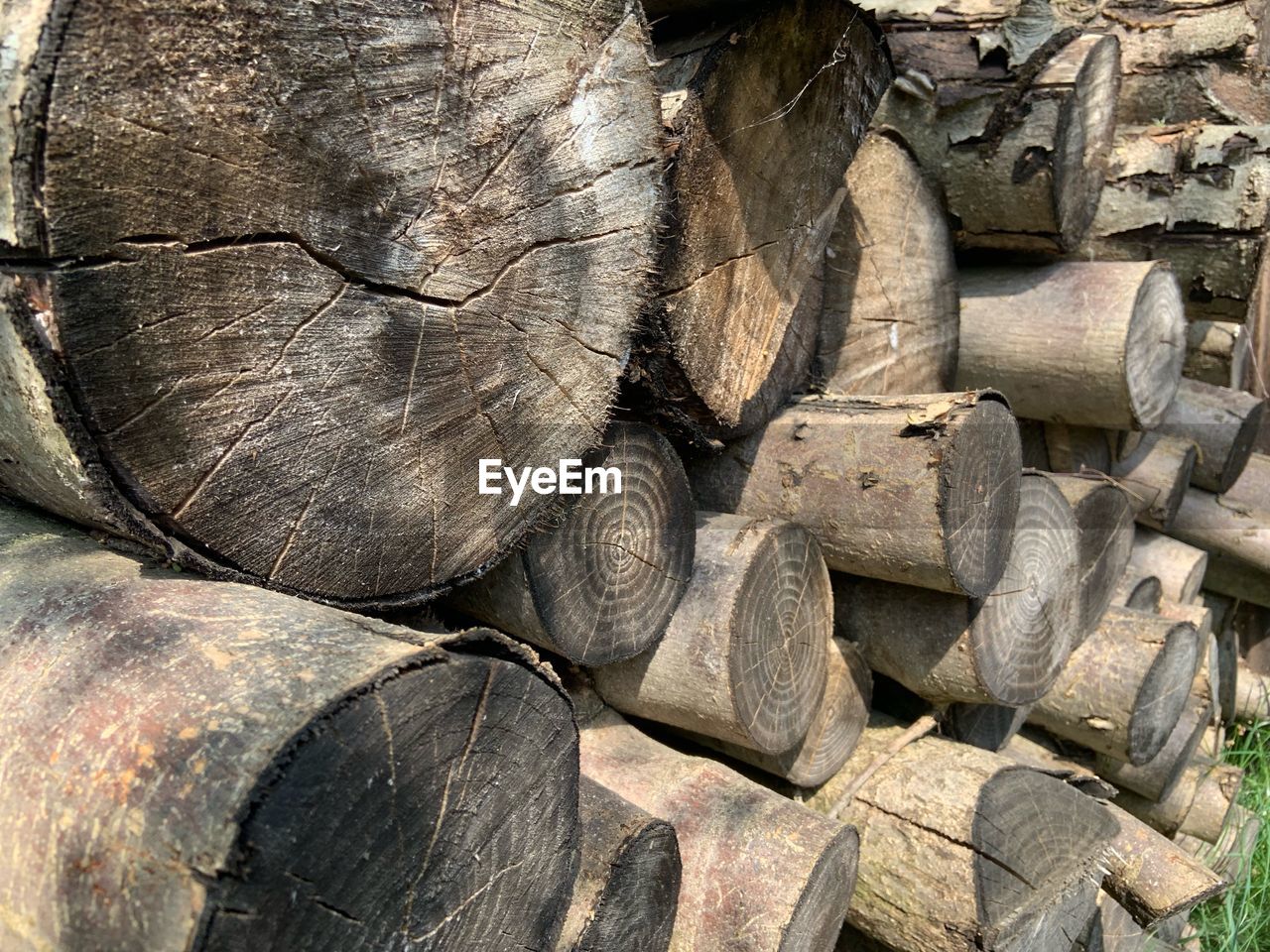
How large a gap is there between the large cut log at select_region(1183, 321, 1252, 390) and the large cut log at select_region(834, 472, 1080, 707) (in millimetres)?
1746

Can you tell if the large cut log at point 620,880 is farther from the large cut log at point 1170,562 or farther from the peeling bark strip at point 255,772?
the large cut log at point 1170,562

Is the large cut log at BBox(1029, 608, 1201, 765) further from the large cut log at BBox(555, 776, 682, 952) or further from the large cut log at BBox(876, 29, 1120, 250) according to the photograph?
the large cut log at BBox(555, 776, 682, 952)

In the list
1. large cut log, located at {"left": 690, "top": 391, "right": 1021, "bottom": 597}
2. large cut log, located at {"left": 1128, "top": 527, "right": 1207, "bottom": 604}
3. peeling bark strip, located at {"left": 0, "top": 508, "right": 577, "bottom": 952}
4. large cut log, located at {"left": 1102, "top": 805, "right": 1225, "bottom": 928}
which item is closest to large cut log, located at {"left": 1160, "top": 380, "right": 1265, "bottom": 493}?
large cut log, located at {"left": 1128, "top": 527, "right": 1207, "bottom": 604}

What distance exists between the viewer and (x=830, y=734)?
7.59 feet

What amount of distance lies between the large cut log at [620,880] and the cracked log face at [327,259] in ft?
1.49

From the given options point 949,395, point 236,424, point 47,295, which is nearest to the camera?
point 47,295

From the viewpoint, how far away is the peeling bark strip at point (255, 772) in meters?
0.92

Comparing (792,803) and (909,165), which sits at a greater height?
(909,165)

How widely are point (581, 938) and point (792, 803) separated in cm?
63

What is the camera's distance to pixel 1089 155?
2861 millimetres

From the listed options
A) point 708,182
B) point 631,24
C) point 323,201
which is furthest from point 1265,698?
point 323,201

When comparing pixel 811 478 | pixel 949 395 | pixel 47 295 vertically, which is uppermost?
pixel 47 295

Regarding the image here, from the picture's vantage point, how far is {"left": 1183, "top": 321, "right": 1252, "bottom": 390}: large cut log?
3.86 m

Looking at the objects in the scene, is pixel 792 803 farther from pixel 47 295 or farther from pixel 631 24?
pixel 47 295
